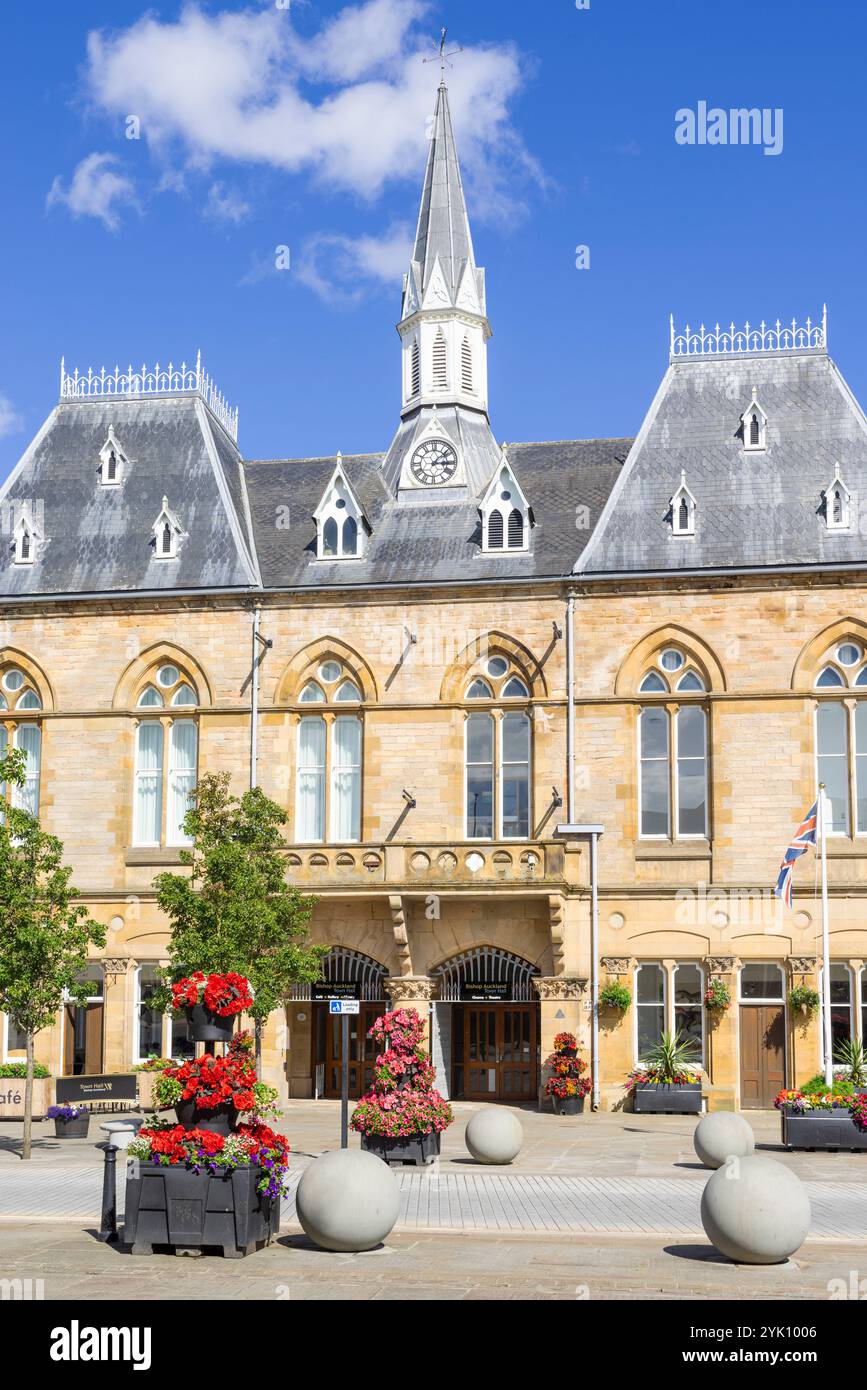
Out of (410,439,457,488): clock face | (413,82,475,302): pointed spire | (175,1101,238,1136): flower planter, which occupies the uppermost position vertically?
(413,82,475,302): pointed spire

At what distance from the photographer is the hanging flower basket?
19047mm

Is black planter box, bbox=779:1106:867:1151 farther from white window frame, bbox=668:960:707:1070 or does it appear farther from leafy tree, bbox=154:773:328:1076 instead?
leafy tree, bbox=154:773:328:1076

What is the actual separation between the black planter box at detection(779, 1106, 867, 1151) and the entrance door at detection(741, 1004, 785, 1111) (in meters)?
8.43

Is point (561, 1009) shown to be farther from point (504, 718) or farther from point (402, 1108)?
point (402, 1108)

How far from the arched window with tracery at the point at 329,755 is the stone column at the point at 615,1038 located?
273 inches

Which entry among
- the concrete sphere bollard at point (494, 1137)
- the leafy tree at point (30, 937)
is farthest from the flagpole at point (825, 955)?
the leafy tree at point (30, 937)

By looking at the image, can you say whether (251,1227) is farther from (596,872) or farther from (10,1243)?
(596,872)

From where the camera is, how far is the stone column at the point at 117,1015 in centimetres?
3844

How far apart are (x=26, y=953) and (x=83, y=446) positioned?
1960 centimetres

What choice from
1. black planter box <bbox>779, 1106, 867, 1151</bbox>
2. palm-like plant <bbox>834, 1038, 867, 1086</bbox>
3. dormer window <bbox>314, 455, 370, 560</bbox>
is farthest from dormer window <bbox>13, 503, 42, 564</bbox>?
black planter box <bbox>779, 1106, 867, 1151</bbox>

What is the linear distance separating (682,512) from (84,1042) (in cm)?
1926

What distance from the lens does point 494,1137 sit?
25.5 m

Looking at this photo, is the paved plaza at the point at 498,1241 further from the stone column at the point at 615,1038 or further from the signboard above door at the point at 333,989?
the signboard above door at the point at 333,989
